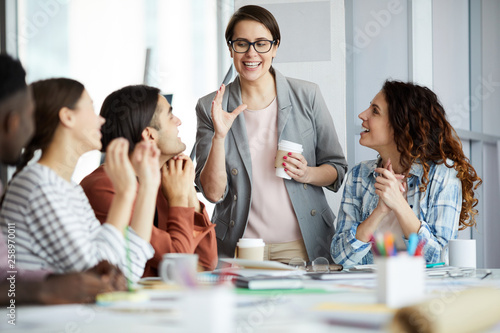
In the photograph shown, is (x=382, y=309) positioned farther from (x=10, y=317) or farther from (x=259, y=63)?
(x=259, y=63)

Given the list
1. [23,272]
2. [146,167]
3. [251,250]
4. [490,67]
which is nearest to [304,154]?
→ [251,250]

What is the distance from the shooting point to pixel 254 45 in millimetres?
2539

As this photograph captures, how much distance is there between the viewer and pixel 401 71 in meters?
3.82

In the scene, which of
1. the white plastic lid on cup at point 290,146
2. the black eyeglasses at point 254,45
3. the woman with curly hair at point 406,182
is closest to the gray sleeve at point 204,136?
the black eyeglasses at point 254,45

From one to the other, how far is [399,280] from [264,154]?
1.57m

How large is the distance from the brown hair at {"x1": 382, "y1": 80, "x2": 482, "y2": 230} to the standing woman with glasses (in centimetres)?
34

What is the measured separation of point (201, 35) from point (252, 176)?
2.12 metres

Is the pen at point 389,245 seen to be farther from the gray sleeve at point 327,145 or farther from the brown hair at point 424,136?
the gray sleeve at point 327,145

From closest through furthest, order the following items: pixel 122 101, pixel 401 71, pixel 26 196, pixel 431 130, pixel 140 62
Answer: pixel 26 196, pixel 122 101, pixel 431 130, pixel 401 71, pixel 140 62

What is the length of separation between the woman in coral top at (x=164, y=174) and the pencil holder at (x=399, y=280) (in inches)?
36.0

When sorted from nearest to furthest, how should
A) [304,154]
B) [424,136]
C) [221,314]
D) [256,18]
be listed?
[221,314], [424,136], [256,18], [304,154]

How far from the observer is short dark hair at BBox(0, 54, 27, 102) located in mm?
1255

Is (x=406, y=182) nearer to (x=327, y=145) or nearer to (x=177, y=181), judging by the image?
(x=327, y=145)

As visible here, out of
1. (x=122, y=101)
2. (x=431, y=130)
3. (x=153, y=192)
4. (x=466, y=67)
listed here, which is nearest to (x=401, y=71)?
(x=466, y=67)
